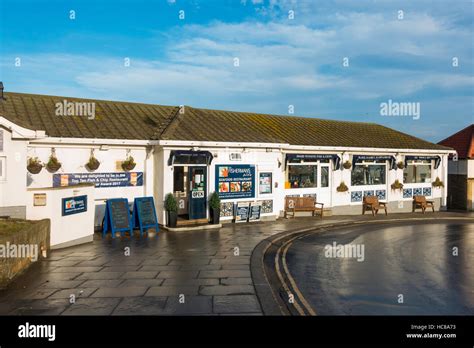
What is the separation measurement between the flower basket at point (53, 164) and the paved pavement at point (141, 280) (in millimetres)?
2994

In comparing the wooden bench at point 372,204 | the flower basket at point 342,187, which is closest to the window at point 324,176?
the flower basket at point 342,187

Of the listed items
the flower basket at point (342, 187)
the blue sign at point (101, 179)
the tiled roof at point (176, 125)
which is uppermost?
the tiled roof at point (176, 125)

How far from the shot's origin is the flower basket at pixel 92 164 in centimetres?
1362

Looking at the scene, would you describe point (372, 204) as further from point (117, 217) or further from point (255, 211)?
point (117, 217)

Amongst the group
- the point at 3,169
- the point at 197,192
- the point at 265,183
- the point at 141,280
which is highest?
the point at 3,169

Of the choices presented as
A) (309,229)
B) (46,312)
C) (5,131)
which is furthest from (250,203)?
(46,312)

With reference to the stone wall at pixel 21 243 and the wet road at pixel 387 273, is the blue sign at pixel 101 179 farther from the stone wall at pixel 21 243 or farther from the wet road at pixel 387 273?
the wet road at pixel 387 273

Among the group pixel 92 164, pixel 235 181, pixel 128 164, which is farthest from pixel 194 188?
pixel 92 164

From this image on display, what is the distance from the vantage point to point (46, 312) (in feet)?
20.6

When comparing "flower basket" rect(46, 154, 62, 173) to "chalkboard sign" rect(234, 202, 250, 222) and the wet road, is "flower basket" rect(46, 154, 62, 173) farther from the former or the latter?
the wet road

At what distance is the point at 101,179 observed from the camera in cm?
1410

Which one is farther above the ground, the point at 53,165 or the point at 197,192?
the point at 53,165

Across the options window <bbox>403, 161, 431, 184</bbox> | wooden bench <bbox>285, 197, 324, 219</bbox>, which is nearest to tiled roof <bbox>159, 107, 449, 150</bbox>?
window <bbox>403, 161, 431, 184</bbox>

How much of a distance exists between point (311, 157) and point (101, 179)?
33.3ft
